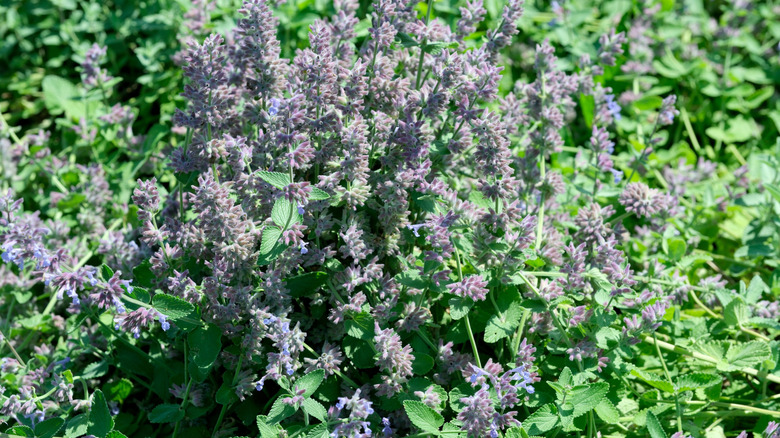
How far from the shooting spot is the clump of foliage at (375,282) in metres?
2.56

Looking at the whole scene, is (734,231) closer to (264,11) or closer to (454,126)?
(454,126)

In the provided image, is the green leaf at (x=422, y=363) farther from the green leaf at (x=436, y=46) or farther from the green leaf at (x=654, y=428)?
the green leaf at (x=436, y=46)

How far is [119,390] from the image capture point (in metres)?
3.05

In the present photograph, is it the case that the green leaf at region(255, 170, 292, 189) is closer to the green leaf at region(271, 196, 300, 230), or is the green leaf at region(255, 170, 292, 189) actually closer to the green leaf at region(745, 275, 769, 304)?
the green leaf at region(271, 196, 300, 230)

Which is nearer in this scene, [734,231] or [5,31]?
[734,231]

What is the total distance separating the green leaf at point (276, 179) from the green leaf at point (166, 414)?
98 centimetres

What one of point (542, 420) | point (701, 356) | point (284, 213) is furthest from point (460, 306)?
point (701, 356)

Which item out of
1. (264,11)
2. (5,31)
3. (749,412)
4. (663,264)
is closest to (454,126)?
(264,11)

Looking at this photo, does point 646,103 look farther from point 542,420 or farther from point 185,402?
point 185,402

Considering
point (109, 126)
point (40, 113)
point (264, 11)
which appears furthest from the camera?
point (40, 113)

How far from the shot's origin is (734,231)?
13.7ft

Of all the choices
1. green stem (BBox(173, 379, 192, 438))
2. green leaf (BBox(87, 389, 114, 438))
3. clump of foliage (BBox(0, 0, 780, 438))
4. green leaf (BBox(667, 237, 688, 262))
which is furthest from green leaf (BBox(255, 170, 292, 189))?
green leaf (BBox(667, 237, 688, 262))

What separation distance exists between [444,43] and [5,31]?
3.69 meters

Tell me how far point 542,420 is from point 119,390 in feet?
5.69
